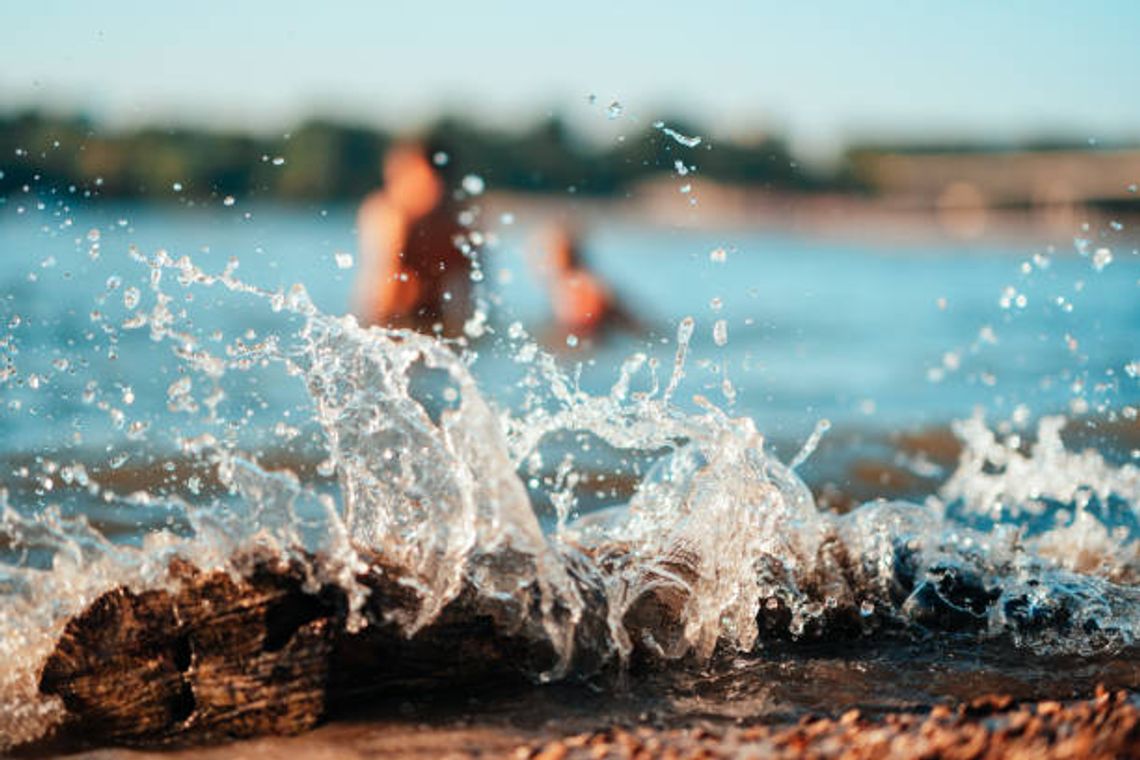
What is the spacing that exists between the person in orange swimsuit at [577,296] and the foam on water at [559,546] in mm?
7324

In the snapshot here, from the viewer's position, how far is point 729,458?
14.3ft

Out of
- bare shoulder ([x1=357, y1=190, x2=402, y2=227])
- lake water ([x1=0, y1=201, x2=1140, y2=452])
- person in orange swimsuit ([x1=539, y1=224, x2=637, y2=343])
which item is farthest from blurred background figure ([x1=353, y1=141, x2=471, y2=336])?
person in orange swimsuit ([x1=539, y1=224, x2=637, y2=343])

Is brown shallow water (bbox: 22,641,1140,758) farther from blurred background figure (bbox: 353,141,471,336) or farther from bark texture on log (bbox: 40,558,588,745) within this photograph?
blurred background figure (bbox: 353,141,471,336)

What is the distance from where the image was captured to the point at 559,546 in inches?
161

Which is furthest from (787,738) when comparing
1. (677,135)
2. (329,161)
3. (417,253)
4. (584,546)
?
(329,161)

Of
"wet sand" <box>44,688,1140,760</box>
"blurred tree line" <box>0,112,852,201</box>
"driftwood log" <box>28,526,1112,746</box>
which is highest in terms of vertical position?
"blurred tree line" <box>0,112,852,201</box>

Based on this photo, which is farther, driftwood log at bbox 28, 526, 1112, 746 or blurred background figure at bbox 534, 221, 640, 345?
blurred background figure at bbox 534, 221, 640, 345

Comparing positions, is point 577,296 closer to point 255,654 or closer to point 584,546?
point 584,546

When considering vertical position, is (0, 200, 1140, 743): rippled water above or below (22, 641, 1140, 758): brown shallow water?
above

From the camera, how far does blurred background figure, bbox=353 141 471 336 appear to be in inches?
432

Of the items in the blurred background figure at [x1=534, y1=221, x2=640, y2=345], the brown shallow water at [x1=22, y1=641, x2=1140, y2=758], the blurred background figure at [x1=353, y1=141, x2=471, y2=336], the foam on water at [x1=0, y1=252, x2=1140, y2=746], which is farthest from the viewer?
the blurred background figure at [x1=534, y1=221, x2=640, y2=345]

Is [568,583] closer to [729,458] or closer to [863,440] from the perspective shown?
[729,458]

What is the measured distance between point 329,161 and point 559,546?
196ft

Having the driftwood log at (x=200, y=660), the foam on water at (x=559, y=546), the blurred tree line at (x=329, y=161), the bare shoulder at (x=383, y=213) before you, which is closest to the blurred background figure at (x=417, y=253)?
the bare shoulder at (x=383, y=213)
